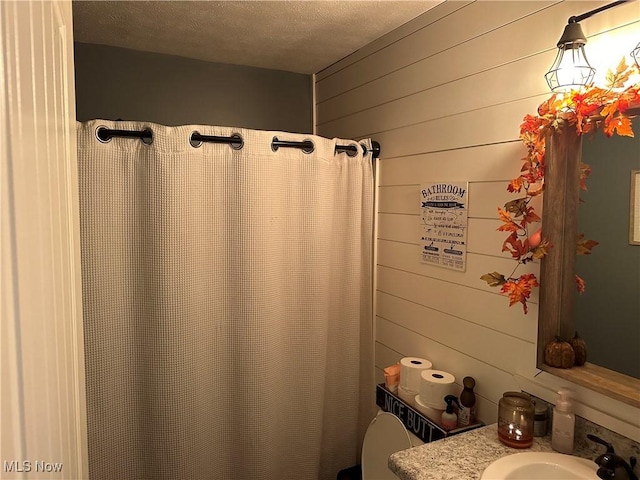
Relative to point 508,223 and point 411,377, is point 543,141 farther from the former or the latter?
point 411,377

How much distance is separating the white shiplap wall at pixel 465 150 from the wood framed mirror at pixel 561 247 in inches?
2.6

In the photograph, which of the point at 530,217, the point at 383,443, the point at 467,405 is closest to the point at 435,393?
the point at 467,405

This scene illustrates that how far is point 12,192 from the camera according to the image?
33 centimetres

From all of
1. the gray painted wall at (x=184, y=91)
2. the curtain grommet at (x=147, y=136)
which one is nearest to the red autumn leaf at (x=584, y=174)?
the curtain grommet at (x=147, y=136)

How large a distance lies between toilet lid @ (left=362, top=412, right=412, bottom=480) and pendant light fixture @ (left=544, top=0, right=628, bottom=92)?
129 cm

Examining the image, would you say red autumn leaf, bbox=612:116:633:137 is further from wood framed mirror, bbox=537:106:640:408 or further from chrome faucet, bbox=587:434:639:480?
chrome faucet, bbox=587:434:639:480

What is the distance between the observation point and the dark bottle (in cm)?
159

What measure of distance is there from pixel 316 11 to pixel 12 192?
5.75 ft

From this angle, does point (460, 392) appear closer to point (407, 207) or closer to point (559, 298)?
point (559, 298)

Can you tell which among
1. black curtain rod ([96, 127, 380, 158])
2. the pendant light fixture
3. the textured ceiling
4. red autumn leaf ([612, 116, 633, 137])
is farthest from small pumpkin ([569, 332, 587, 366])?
the textured ceiling

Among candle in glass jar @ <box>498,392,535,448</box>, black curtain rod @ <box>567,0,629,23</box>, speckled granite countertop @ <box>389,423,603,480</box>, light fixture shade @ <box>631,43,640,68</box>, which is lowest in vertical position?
speckled granite countertop @ <box>389,423,603,480</box>

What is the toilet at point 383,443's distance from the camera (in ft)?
5.66

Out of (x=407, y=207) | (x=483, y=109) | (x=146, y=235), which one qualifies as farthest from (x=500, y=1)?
(x=146, y=235)

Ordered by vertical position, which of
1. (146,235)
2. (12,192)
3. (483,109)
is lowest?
(146,235)
